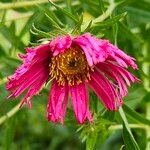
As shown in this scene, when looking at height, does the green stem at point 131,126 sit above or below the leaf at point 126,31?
below

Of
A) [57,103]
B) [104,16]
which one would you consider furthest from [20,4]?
[57,103]

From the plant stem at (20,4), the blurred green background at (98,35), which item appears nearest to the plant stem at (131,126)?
the blurred green background at (98,35)

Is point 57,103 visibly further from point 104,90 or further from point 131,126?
point 131,126

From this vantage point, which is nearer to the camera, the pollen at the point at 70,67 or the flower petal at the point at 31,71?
the flower petal at the point at 31,71

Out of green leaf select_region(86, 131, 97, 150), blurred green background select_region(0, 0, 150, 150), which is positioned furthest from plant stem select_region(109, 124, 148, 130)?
green leaf select_region(86, 131, 97, 150)

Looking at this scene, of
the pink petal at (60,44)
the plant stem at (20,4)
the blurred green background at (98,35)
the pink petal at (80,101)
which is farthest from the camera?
the plant stem at (20,4)

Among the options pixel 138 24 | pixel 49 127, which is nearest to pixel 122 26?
pixel 138 24

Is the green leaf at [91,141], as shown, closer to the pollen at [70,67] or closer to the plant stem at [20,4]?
the pollen at [70,67]

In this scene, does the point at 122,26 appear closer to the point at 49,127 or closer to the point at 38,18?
the point at 38,18

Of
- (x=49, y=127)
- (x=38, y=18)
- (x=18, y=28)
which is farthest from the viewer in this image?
(x=49, y=127)

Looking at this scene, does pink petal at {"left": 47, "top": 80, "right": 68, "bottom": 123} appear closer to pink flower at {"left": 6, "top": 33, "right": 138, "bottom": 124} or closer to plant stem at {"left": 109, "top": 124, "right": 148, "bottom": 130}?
pink flower at {"left": 6, "top": 33, "right": 138, "bottom": 124}
